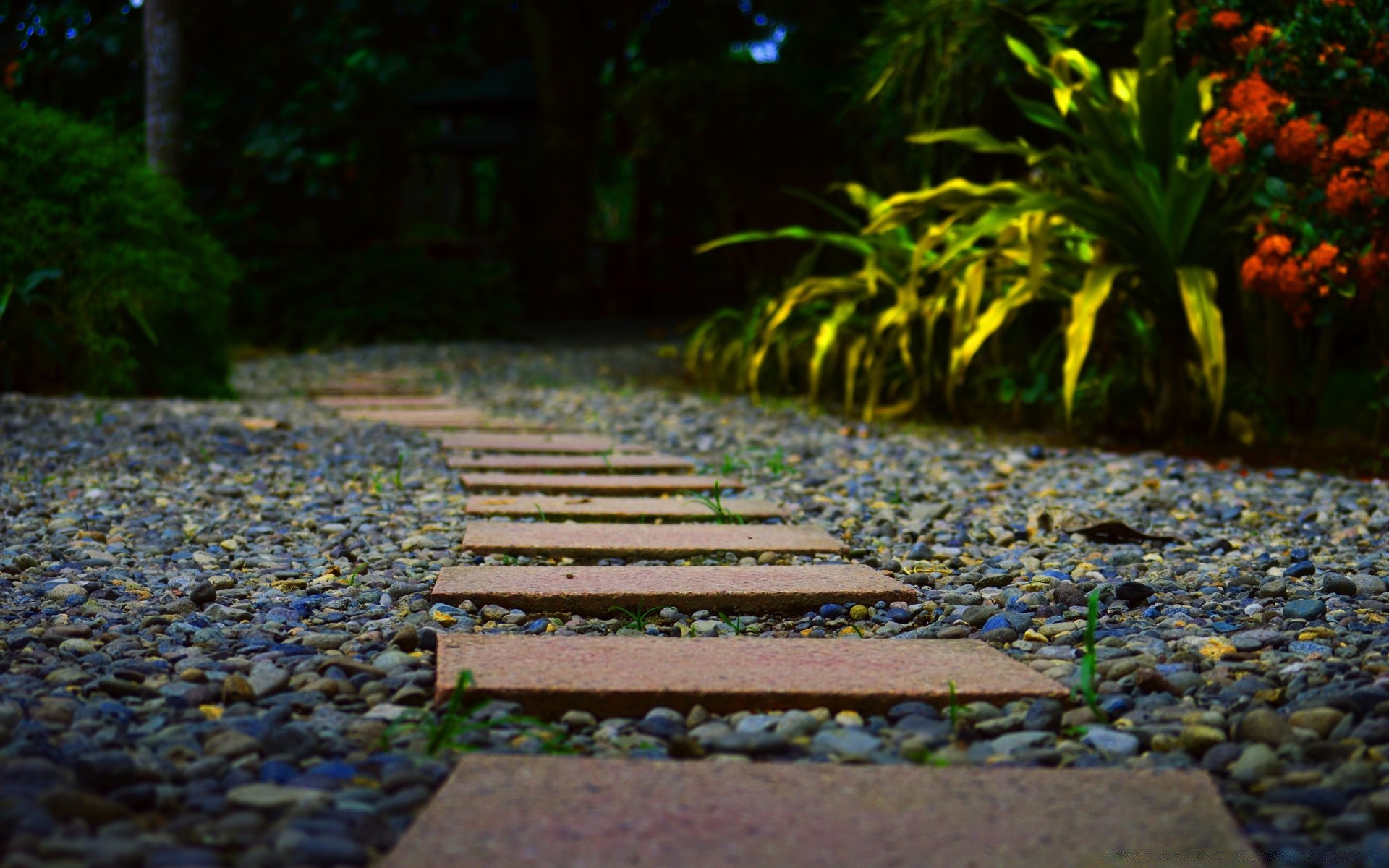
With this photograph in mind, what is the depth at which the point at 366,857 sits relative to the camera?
89 cm

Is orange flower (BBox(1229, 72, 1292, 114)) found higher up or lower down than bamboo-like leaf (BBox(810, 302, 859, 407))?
higher up

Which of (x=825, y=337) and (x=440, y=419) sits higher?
(x=825, y=337)

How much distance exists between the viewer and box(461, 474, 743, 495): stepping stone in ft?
8.84

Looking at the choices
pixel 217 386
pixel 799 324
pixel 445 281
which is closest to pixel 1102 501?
pixel 799 324

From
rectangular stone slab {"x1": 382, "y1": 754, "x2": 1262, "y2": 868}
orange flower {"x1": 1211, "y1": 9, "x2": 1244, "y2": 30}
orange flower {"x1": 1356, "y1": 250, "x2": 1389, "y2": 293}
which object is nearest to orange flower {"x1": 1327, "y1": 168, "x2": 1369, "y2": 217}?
orange flower {"x1": 1356, "y1": 250, "x2": 1389, "y2": 293}

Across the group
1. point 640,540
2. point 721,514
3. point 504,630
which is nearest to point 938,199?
point 721,514

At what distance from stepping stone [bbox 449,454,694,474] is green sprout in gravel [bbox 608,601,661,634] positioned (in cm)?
129

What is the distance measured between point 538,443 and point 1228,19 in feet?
6.81

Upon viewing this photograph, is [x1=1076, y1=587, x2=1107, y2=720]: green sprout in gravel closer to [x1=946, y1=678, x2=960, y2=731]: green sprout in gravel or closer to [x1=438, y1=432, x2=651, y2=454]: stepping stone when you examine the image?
[x1=946, y1=678, x2=960, y2=731]: green sprout in gravel

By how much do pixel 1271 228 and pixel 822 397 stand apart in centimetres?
190

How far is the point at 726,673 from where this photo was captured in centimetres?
134

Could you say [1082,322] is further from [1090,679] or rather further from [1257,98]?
[1090,679]

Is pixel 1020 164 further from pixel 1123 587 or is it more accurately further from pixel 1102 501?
pixel 1123 587

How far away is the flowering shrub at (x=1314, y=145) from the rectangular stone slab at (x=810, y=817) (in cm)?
209
